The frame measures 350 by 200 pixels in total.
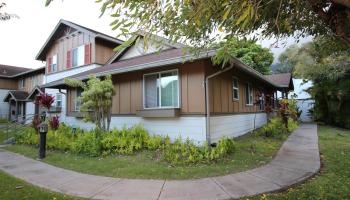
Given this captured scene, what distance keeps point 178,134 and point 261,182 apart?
420 centimetres

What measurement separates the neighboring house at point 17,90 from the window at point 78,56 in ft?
26.6

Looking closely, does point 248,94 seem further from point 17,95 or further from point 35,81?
point 17,95

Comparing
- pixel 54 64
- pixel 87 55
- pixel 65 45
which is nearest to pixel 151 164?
pixel 87 55

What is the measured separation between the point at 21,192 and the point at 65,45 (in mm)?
15837

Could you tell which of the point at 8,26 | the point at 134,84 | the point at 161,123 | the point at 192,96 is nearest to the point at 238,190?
the point at 192,96

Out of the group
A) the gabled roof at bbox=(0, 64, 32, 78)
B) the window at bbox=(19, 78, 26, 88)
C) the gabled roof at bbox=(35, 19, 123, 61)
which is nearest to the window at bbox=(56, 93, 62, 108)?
the gabled roof at bbox=(35, 19, 123, 61)

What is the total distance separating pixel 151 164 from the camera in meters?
6.38

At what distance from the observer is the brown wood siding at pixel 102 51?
53.3 ft

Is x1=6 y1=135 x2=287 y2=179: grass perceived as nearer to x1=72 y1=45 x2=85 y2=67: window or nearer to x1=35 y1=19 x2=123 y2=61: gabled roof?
x1=72 y1=45 x2=85 y2=67: window

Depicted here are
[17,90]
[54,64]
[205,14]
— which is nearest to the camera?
[205,14]

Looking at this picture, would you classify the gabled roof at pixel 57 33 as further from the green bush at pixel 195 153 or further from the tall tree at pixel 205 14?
the tall tree at pixel 205 14

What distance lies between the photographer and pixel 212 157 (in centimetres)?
654

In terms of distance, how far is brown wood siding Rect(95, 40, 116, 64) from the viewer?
1623cm

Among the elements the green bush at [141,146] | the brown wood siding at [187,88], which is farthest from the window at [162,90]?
the green bush at [141,146]
